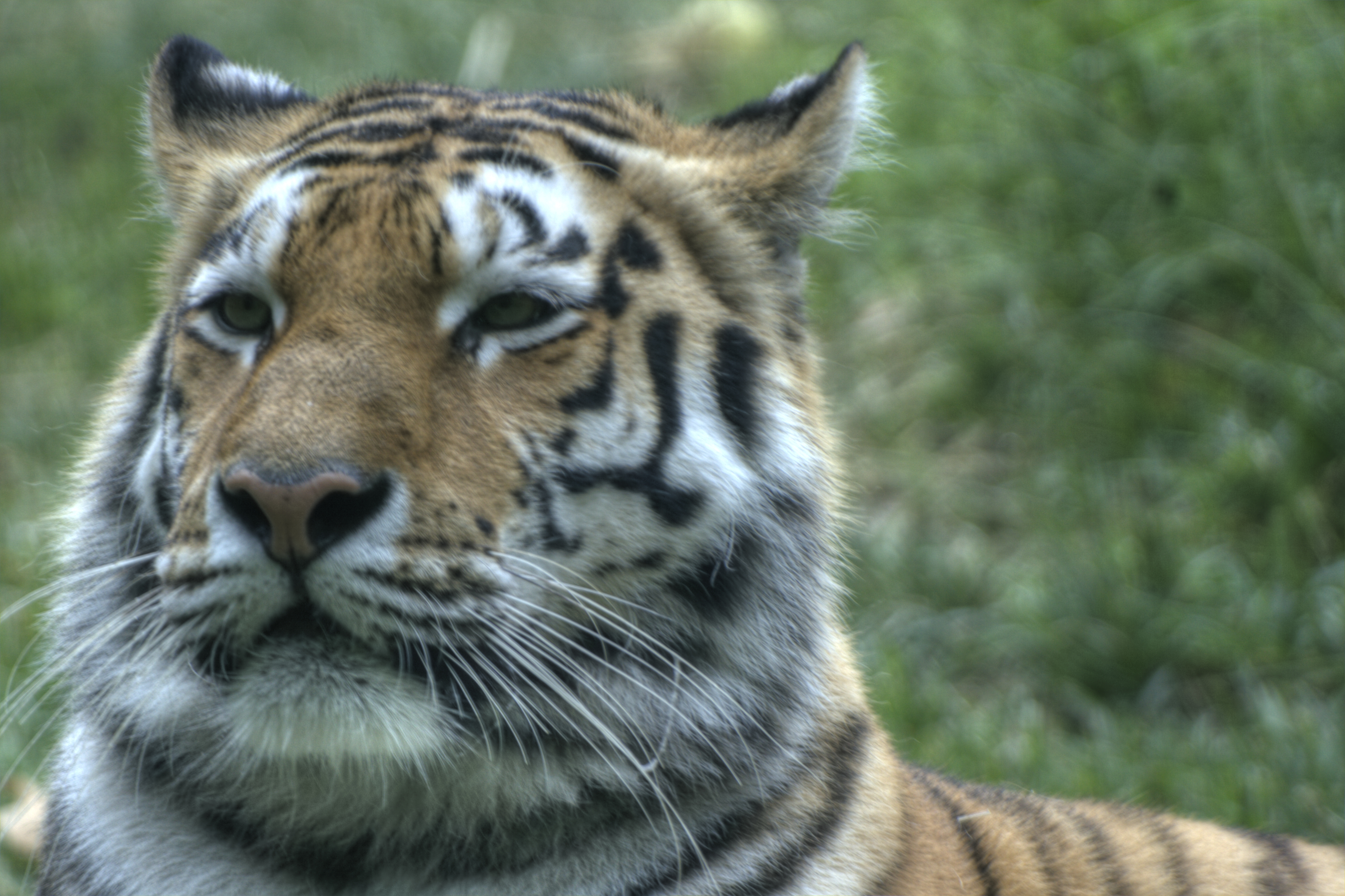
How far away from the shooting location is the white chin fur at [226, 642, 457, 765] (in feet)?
6.12

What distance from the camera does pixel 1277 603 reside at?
3.98 meters

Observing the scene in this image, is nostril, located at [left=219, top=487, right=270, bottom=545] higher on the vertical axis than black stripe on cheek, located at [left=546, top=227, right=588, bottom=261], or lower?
lower

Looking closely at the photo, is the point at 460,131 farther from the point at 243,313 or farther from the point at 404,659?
the point at 404,659

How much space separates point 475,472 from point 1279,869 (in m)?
1.62

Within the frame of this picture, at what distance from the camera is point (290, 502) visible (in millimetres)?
1748

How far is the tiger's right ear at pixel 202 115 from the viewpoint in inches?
99.3

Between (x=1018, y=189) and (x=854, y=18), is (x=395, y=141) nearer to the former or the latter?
(x=1018, y=189)

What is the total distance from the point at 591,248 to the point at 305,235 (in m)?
Result: 0.39

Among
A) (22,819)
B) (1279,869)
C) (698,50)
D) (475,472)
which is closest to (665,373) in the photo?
(475,472)

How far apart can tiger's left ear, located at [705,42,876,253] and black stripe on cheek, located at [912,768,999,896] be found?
3.06 feet

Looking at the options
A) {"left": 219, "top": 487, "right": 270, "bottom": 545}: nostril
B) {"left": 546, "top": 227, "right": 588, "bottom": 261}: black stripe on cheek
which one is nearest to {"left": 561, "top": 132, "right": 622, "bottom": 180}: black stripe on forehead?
{"left": 546, "top": 227, "right": 588, "bottom": 261}: black stripe on cheek

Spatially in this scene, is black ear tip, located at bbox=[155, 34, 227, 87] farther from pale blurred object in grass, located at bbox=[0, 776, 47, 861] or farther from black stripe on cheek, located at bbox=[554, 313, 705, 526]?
pale blurred object in grass, located at bbox=[0, 776, 47, 861]

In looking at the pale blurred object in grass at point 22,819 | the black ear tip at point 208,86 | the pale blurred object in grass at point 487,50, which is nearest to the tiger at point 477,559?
the black ear tip at point 208,86

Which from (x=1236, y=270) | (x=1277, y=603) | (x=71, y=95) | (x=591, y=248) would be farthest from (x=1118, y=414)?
(x=71, y=95)
